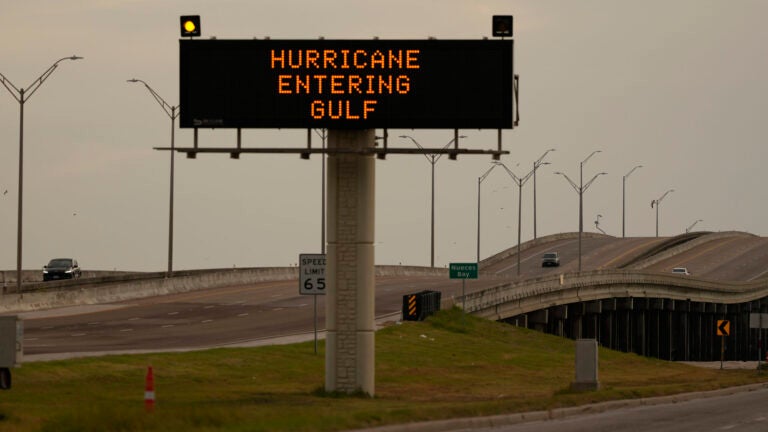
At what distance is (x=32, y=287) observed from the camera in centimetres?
8012

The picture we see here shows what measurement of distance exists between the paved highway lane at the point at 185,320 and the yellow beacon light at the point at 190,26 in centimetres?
1372

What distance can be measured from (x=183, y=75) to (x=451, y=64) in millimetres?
6151

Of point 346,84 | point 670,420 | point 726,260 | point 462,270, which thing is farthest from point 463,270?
point 726,260

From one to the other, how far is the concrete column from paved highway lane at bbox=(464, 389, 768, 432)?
594 centimetres

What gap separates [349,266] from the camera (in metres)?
36.6

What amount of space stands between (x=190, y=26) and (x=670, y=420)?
13900mm

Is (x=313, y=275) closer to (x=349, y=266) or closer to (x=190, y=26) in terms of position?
(x=349, y=266)

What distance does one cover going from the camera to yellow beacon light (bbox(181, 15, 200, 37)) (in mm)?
35750

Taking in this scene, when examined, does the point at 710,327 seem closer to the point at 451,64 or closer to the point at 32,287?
the point at 32,287

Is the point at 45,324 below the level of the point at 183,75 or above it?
below

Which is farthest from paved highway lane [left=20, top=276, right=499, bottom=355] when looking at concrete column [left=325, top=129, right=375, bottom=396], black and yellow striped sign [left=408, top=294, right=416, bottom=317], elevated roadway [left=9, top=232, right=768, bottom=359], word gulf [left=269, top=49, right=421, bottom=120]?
word gulf [left=269, top=49, right=421, bottom=120]

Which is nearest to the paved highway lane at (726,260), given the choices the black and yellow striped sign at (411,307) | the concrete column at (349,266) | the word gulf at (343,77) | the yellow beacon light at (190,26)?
the black and yellow striped sign at (411,307)

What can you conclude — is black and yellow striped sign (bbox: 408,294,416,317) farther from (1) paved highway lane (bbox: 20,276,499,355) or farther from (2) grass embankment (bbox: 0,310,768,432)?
(1) paved highway lane (bbox: 20,276,499,355)

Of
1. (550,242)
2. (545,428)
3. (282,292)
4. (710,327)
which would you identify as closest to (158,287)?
(282,292)
